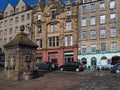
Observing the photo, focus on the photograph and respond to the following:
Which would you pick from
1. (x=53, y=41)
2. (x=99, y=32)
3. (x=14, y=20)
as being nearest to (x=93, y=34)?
(x=99, y=32)

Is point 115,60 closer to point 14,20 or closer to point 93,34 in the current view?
point 93,34

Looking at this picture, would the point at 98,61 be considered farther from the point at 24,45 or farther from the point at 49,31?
the point at 24,45

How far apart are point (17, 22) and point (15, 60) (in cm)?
4015

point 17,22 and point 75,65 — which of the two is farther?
point 17,22

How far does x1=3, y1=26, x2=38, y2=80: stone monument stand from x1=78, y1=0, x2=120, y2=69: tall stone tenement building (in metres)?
24.0

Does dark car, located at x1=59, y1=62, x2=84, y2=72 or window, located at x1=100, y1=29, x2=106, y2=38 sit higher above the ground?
window, located at x1=100, y1=29, x2=106, y2=38

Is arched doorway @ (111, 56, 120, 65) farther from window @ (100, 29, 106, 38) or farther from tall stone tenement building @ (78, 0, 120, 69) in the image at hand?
window @ (100, 29, 106, 38)

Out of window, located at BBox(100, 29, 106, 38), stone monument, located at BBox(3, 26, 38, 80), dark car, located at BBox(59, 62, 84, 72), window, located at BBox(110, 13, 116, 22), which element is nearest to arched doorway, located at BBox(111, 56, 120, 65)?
window, located at BBox(100, 29, 106, 38)

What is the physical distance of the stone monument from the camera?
19953 mm

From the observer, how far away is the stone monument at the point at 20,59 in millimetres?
19953

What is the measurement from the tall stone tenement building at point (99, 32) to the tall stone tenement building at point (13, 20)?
1539 cm

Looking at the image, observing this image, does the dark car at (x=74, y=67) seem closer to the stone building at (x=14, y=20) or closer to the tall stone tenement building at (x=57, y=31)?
the tall stone tenement building at (x=57, y=31)

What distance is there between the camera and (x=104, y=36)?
1778 inches

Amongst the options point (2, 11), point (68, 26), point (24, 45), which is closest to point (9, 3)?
point (2, 11)
